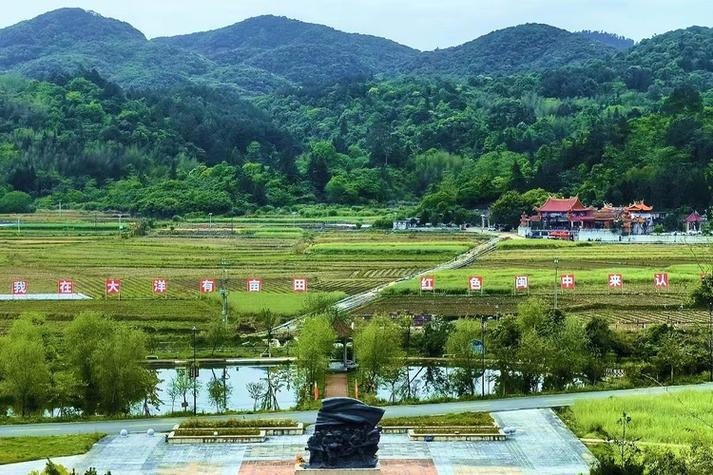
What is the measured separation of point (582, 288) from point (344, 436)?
27.7m

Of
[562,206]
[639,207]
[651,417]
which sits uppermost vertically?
[562,206]

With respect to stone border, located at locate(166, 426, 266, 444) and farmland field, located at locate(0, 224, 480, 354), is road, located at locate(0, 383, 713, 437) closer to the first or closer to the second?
stone border, located at locate(166, 426, 266, 444)

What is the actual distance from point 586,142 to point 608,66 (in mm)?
63106

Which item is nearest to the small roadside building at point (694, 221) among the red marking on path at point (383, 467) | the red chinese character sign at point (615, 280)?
the red chinese character sign at point (615, 280)

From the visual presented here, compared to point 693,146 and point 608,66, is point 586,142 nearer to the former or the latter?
point 693,146

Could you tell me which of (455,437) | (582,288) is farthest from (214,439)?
(582,288)

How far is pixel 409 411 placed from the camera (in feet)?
77.4

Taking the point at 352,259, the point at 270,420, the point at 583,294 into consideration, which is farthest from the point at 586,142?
the point at 270,420

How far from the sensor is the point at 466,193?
8188 cm

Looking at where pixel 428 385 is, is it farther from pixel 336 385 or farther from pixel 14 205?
pixel 14 205

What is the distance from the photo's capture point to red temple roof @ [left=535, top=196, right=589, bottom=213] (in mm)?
69625

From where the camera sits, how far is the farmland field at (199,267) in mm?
37438

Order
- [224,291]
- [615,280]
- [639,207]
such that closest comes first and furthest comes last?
[224,291], [615,280], [639,207]

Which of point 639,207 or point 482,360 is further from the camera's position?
point 639,207
